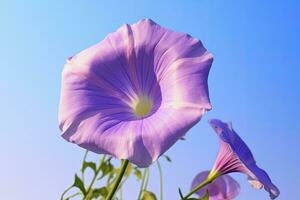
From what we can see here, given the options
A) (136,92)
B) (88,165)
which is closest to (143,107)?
(136,92)

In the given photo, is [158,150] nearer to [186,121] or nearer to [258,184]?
[186,121]

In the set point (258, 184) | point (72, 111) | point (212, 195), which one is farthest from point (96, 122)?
point (212, 195)

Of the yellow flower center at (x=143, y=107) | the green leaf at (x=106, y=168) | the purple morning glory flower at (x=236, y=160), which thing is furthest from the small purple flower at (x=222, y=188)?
the yellow flower center at (x=143, y=107)

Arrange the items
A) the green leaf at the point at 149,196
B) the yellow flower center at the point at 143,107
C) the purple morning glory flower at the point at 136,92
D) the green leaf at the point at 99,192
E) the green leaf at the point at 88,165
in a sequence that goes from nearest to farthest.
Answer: the purple morning glory flower at the point at 136,92
the yellow flower center at the point at 143,107
the green leaf at the point at 149,196
the green leaf at the point at 99,192
the green leaf at the point at 88,165

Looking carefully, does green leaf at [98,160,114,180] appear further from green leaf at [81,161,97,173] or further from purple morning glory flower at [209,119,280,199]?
purple morning glory flower at [209,119,280,199]

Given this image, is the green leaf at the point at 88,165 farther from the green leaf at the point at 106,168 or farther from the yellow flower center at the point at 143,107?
the yellow flower center at the point at 143,107

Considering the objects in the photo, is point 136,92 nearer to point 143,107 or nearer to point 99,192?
point 143,107
